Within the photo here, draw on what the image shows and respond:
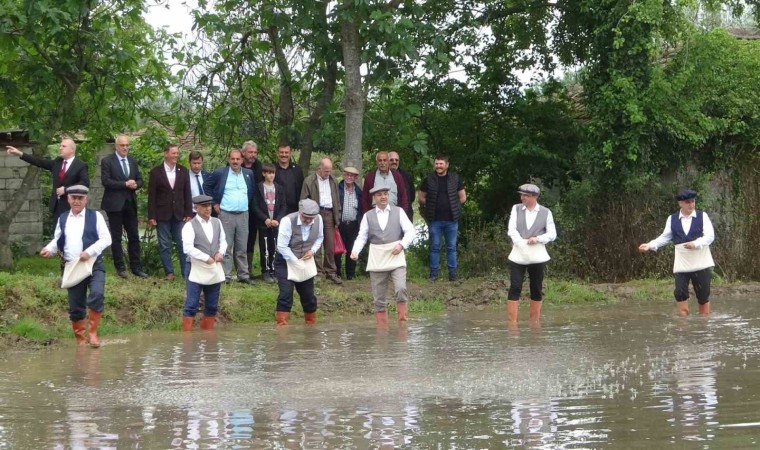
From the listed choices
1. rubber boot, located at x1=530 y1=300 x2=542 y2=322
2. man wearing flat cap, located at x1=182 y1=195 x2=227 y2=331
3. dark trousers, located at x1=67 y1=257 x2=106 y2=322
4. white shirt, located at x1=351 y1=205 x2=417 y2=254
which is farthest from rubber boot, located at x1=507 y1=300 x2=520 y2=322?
dark trousers, located at x1=67 y1=257 x2=106 y2=322

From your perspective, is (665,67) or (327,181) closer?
(327,181)

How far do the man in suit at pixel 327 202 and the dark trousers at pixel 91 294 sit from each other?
483 centimetres

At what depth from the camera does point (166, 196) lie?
1766 cm

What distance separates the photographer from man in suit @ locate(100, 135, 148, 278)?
684 inches

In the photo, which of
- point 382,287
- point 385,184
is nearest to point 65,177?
point 382,287

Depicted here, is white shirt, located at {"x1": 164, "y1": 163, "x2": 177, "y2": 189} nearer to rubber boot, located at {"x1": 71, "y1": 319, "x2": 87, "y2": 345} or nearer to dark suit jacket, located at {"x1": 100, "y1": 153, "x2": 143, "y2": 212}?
dark suit jacket, located at {"x1": 100, "y1": 153, "x2": 143, "y2": 212}

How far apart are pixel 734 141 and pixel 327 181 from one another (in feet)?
27.0

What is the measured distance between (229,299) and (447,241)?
4.31m

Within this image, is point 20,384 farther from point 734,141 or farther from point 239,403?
point 734,141

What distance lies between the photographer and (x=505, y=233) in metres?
21.4

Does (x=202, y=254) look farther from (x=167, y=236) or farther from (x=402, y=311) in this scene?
(x=167, y=236)

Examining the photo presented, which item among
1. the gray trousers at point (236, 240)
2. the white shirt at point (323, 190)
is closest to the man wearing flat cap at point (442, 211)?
the white shirt at point (323, 190)

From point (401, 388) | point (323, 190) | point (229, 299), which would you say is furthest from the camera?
point (323, 190)

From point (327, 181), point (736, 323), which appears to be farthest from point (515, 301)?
point (327, 181)
